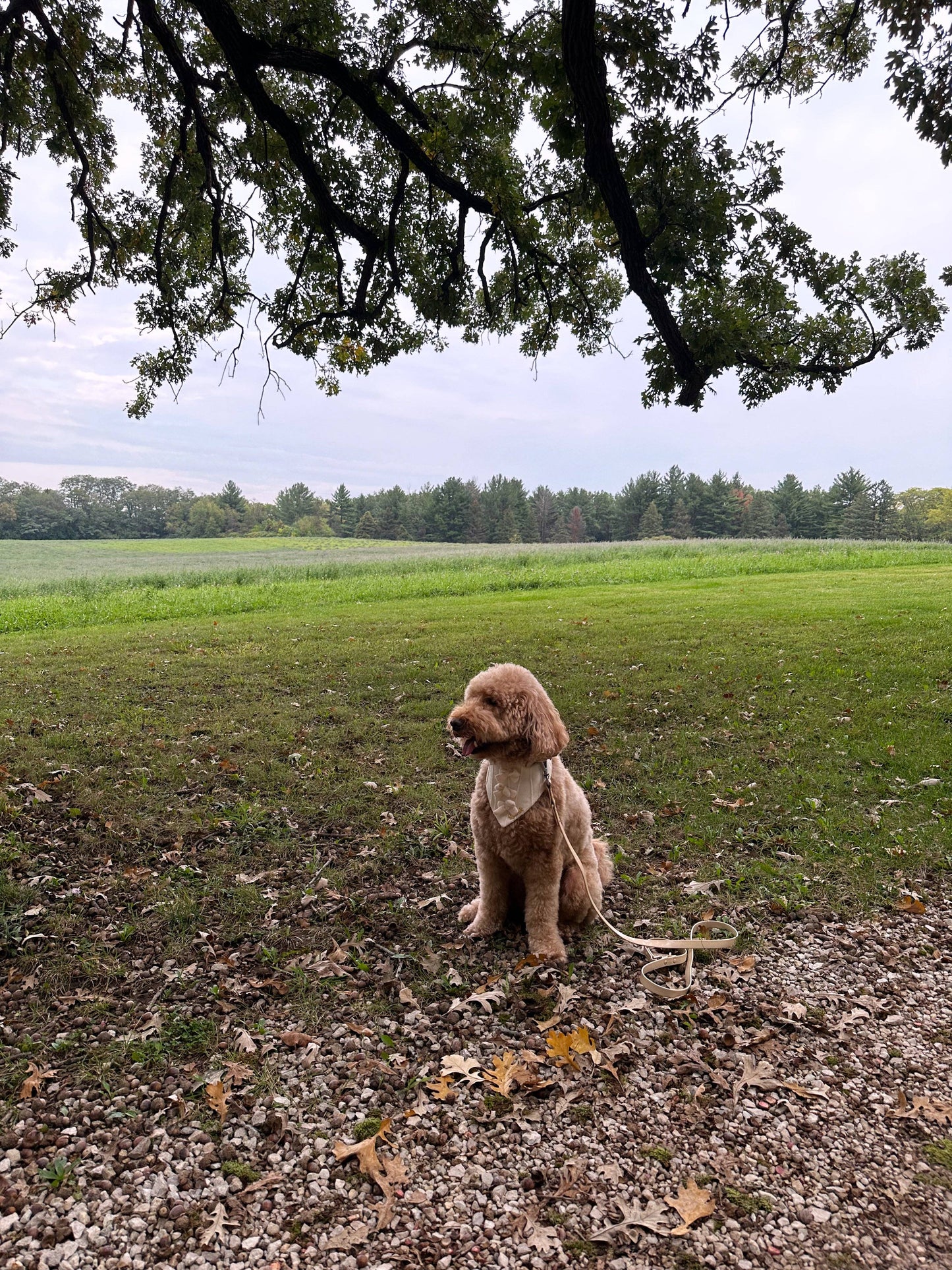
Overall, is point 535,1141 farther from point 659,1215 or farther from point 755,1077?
point 755,1077

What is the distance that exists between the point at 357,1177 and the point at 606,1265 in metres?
1.02

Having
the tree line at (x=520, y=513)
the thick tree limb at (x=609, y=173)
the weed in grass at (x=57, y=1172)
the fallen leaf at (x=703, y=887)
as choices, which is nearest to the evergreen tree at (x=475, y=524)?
the tree line at (x=520, y=513)

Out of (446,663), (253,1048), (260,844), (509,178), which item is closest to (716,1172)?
(253,1048)

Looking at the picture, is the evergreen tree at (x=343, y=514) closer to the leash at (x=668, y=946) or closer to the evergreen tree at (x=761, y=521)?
the evergreen tree at (x=761, y=521)

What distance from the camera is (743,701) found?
907 centimetres

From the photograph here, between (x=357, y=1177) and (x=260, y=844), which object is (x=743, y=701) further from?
(x=357, y=1177)

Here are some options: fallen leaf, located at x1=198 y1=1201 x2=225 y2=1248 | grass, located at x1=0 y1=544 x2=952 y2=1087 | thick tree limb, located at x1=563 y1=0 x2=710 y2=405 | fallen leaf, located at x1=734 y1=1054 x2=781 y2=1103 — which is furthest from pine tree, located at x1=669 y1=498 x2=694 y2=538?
fallen leaf, located at x1=198 y1=1201 x2=225 y2=1248

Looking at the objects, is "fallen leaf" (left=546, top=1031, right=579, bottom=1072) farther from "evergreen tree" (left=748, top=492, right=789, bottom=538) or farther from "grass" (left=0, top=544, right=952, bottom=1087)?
"evergreen tree" (left=748, top=492, right=789, bottom=538)

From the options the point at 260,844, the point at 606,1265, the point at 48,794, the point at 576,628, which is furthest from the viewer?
the point at 576,628

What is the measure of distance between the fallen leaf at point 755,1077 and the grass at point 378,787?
1.13 meters

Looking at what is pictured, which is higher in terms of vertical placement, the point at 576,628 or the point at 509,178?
the point at 509,178

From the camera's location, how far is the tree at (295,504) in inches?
3538

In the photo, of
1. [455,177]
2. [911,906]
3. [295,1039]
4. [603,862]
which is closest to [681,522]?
[455,177]

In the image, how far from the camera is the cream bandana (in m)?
3.96
